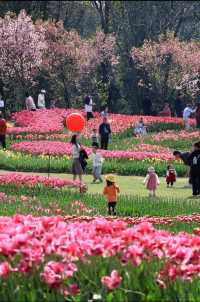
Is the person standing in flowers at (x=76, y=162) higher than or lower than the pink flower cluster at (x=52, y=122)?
lower

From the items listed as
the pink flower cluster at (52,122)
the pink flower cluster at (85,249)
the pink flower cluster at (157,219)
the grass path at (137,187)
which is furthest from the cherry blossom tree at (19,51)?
the pink flower cluster at (85,249)

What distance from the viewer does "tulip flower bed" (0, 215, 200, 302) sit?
7.55 m

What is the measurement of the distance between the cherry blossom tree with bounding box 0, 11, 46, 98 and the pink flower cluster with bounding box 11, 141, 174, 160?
58.5 ft

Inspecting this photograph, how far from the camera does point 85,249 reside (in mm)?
7992

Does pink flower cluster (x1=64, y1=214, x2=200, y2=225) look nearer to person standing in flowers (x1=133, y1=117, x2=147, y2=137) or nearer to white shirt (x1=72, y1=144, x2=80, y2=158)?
white shirt (x1=72, y1=144, x2=80, y2=158)

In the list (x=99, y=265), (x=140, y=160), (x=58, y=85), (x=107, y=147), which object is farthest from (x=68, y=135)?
(x=99, y=265)

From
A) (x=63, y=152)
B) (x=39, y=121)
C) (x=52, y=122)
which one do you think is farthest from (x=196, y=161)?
(x=39, y=121)

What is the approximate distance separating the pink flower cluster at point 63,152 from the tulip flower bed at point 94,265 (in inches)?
879

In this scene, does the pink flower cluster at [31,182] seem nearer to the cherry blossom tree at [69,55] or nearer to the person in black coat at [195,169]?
the person in black coat at [195,169]

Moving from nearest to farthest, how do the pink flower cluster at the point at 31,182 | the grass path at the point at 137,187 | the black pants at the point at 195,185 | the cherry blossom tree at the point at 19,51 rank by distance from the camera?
1. the pink flower cluster at the point at 31,182
2. the black pants at the point at 195,185
3. the grass path at the point at 137,187
4. the cherry blossom tree at the point at 19,51

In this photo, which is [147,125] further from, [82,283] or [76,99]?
[82,283]

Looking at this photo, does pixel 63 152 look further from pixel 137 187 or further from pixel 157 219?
pixel 157 219

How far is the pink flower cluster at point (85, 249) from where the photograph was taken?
7.60m

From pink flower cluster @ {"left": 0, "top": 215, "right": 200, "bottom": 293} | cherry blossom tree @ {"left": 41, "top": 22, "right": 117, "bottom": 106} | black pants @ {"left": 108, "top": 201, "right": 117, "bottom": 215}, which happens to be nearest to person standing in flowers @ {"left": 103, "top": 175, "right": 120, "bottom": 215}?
black pants @ {"left": 108, "top": 201, "right": 117, "bottom": 215}
